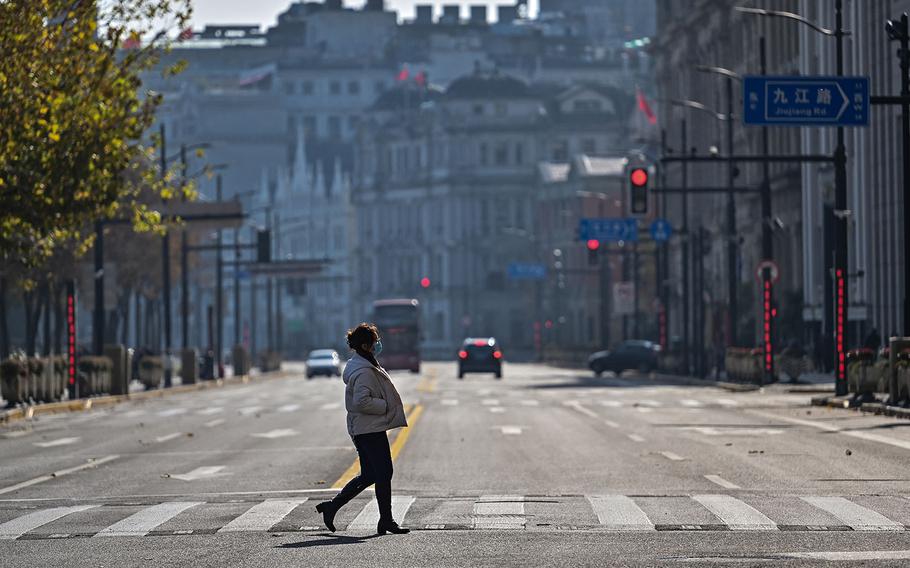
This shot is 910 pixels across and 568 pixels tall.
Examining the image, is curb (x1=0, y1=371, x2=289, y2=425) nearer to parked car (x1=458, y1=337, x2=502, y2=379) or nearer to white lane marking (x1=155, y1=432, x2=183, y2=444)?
white lane marking (x1=155, y1=432, x2=183, y2=444)

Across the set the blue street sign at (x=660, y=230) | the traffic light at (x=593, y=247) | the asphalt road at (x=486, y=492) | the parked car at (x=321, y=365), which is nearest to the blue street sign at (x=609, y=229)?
the traffic light at (x=593, y=247)

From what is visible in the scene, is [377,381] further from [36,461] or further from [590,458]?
[36,461]

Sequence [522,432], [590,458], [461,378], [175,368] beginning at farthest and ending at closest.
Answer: [175,368]
[461,378]
[522,432]
[590,458]

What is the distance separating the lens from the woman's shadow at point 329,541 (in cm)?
1585

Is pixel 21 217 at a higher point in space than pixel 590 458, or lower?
higher

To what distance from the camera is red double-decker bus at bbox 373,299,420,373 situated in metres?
113

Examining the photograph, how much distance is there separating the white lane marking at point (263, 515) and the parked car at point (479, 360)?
71812 mm

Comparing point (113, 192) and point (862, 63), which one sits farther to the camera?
point (862, 63)

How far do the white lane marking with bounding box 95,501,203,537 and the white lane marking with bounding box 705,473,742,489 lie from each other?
517 cm

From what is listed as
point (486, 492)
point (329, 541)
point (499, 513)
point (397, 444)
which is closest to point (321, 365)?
point (397, 444)

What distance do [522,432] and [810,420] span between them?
18.0 ft

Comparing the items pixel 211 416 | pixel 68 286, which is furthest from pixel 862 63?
pixel 211 416

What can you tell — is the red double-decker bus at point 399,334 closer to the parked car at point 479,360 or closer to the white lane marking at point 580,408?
the parked car at point 479,360

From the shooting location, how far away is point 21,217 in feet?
132
